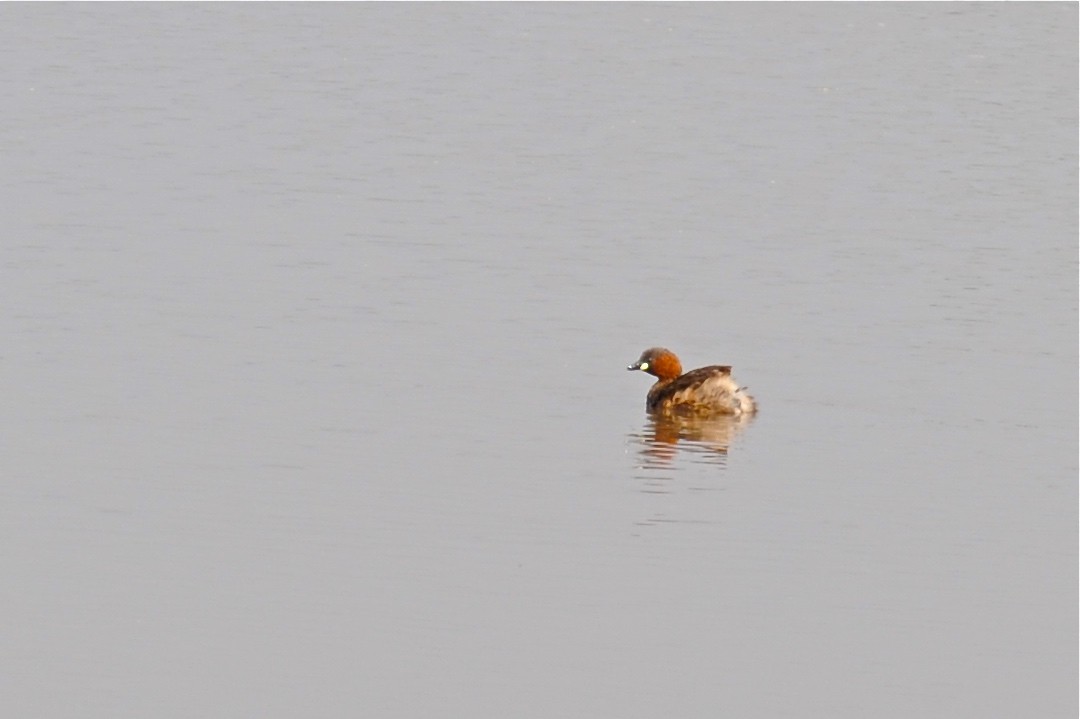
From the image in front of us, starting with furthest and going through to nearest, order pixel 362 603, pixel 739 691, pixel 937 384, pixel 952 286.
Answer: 1. pixel 952 286
2. pixel 937 384
3. pixel 362 603
4. pixel 739 691

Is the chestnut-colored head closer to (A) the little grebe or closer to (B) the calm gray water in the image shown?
(B) the calm gray water

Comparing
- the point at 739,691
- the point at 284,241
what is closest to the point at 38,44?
the point at 284,241

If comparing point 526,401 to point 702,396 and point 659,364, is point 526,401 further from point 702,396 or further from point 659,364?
point 659,364

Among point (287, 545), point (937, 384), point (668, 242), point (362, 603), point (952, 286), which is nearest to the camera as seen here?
point (362, 603)

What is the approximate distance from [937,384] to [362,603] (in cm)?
952

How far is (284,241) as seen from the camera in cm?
2920

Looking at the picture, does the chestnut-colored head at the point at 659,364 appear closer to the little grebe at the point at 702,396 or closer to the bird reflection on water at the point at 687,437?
the little grebe at the point at 702,396

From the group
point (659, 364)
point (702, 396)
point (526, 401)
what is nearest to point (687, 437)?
point (702, 396)

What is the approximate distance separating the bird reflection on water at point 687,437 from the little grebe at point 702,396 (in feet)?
0.25

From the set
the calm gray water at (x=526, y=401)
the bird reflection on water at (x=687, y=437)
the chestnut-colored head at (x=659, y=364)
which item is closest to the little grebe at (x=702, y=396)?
the bird reflection on water at (x=687, y=437)

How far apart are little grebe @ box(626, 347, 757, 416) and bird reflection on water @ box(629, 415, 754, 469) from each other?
8cm

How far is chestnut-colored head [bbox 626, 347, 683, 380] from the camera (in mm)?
22844

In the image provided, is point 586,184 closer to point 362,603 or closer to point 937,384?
point 937,384

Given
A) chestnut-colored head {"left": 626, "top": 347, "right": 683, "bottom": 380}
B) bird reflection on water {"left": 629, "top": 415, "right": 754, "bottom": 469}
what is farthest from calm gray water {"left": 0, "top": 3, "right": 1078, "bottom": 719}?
chestnut-colored head {"left": 626, "top": 347, "right": 683, "bottom": 380}
